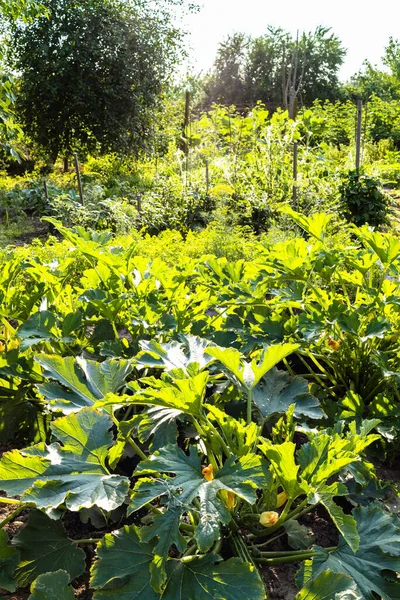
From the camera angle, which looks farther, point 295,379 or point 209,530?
point 295,379

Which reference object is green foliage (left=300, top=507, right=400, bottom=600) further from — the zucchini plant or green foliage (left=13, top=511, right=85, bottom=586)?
green foliage (left=13, top=511, right=85, bottom=586)

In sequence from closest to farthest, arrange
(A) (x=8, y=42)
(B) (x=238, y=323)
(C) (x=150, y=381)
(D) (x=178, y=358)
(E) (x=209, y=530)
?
(E) (x=209, y=530) < (C) (x=150, y=381) < (D) (x=178, y=358) < (B) (x=238, y=323) < (A) (x=8, y=42)

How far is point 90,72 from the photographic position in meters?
11.5

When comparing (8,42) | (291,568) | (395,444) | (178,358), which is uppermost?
(8,42)

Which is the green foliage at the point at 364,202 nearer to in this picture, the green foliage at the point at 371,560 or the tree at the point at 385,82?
the green foliage at the point at 371,560

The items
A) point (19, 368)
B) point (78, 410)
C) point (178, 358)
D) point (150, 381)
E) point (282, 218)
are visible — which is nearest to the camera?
point (150, 381)

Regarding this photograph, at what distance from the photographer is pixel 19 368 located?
186cm

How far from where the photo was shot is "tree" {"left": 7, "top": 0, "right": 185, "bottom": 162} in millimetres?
11266

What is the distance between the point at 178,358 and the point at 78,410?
0.33m

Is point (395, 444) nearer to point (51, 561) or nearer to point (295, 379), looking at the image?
point (295, 379)

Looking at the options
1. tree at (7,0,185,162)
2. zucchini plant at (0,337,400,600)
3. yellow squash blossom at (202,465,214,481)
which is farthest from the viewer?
tree at (7,0,185,162)

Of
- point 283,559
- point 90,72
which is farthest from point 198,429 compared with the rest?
point 90,72

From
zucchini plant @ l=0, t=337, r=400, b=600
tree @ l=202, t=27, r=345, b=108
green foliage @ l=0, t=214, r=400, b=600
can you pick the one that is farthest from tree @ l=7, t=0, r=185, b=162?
tree @ l=202, t=27, r=345, b=108

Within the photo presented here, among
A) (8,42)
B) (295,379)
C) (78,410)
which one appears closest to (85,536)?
(78,410)
